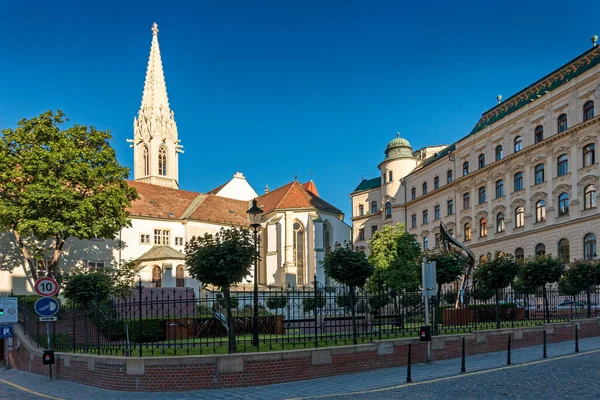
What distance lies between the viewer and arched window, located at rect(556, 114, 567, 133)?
45781mm

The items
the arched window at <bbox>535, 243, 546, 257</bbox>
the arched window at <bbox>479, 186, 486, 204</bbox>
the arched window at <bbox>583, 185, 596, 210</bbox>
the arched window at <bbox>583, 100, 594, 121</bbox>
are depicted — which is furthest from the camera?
the arched window at <bbox>479, 186, 486, 204</bbox>

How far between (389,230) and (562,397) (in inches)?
1580

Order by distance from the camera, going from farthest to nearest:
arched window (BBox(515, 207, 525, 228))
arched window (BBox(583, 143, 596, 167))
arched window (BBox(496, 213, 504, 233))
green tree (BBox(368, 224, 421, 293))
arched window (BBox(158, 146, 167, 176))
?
arched window (BBox(158, 146, 167, 176))
arched window (BBox(496, 213, 504, 233))
arched window (BBox(515, 207, 525, 228))
green tree (BBox(368, 224, 421, 293))
arched window (BBox(583, 143, 596, 167))

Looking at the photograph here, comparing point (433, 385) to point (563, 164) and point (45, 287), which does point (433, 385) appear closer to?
point (45, 287)

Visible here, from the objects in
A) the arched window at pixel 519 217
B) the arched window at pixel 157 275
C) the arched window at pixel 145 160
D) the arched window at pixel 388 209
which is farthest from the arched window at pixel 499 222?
the arched window at pixel 145 160

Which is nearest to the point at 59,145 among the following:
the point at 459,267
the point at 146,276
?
the point at 146,276

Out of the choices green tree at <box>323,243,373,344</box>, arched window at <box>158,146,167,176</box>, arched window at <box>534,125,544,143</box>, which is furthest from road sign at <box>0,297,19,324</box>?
arched window at <box>158,146,167,176</box>

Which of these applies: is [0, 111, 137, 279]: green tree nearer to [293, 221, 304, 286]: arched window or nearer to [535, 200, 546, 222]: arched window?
[293, 221, 304, 286]: arched window

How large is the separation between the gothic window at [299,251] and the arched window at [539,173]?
2343 centimetres

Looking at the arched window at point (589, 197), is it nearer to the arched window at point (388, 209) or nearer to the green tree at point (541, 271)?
the green tree at point (541, 271)

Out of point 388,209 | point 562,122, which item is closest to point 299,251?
point 388,209

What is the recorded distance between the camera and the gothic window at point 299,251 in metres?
57.6

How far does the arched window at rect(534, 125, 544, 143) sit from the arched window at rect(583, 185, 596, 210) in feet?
22.4

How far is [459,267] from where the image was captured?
20.5 meters
